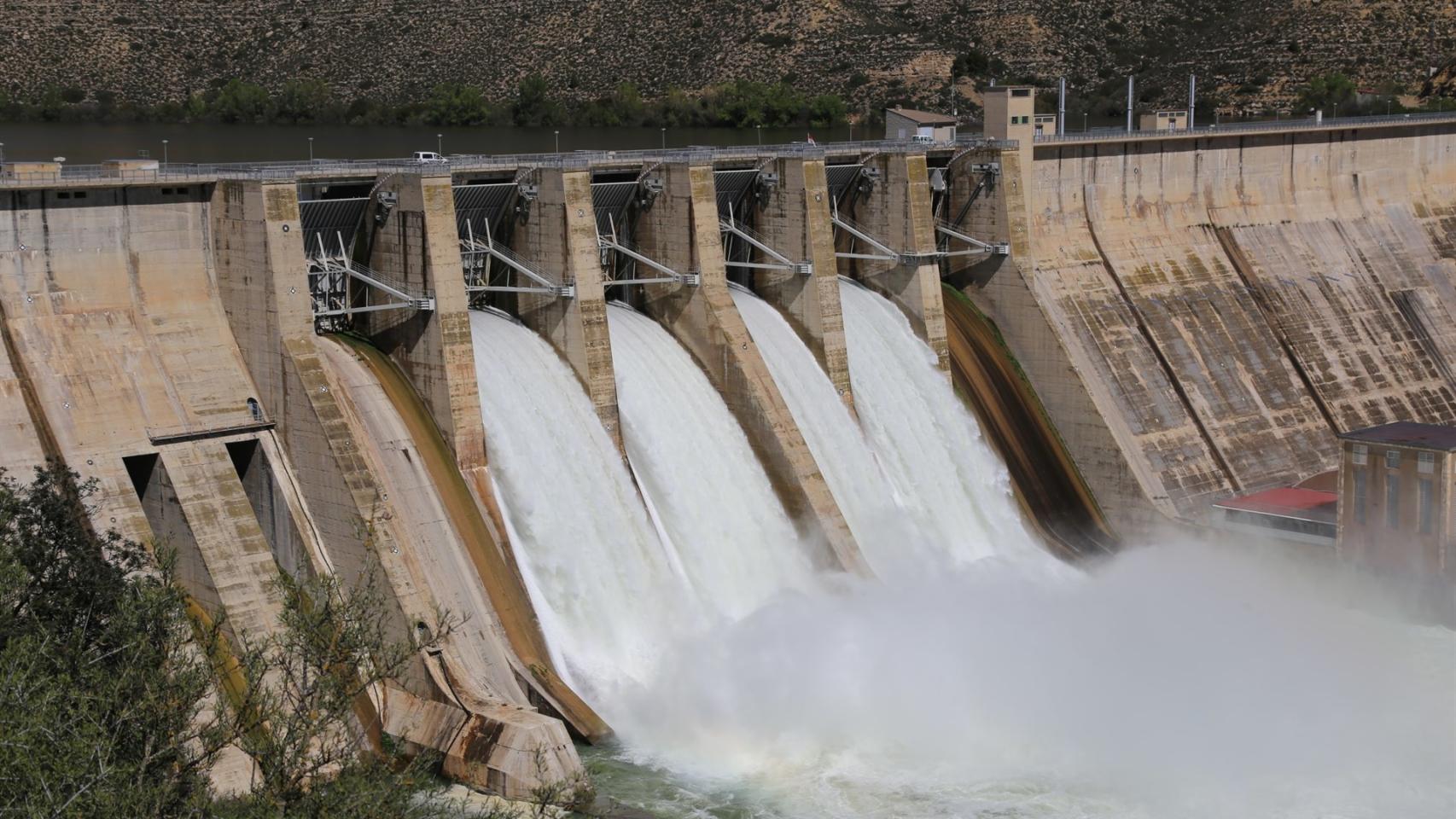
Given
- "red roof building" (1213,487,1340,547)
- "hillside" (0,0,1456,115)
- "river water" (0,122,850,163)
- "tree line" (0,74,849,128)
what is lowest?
"red roof building" (1213,487,1340,547)

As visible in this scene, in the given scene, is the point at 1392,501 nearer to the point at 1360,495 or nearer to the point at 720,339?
the point at 1360,495

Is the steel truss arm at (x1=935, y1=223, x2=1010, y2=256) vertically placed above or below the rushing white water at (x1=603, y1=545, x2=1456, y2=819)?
above

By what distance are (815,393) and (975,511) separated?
14.6ft

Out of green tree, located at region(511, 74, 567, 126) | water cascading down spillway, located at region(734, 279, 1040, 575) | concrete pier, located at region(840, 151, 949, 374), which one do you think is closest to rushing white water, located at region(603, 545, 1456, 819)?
water cascading down spillway, located at region(734, 279, 1040, 575)

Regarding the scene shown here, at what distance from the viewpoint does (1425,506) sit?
125ft

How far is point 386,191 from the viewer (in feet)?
106

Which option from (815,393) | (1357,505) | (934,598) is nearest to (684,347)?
(815,393)

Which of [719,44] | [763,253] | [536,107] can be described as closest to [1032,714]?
[763,253]

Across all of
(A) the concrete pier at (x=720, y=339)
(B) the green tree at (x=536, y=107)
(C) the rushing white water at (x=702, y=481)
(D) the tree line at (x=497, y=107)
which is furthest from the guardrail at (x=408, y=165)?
(B) the green tree at (x=536, y=107)

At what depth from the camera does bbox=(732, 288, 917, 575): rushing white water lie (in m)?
37.2

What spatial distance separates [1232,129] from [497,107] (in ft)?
157

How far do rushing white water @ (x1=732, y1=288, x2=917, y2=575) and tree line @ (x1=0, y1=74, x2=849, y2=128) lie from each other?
48731mm

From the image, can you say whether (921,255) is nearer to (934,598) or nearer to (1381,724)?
(934,598)

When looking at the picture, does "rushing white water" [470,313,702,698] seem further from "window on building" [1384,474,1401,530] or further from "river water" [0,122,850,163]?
"river water" [0,122,850,163]
